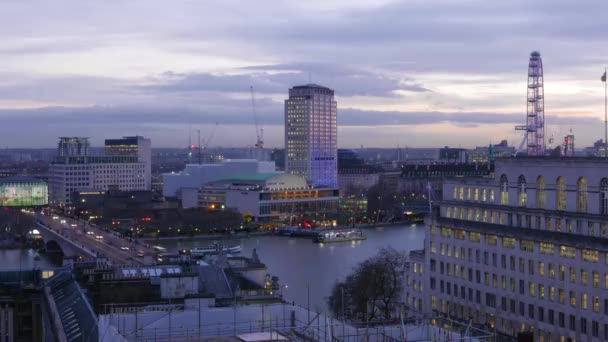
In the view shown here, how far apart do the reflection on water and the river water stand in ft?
17.5

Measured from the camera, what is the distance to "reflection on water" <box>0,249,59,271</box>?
32.7m

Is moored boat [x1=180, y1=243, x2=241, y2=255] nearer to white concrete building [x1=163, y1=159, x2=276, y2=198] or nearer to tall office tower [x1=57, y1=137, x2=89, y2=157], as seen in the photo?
white concrete building [x1=163, y1=159, x2=276, y2=198]

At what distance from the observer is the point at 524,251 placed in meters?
16.0

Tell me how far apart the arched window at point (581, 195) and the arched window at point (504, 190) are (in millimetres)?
1855

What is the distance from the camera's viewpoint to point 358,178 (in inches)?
3238

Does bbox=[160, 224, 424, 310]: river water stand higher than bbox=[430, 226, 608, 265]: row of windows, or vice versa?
bbox=[430, 226, 608, 265]: row of windows

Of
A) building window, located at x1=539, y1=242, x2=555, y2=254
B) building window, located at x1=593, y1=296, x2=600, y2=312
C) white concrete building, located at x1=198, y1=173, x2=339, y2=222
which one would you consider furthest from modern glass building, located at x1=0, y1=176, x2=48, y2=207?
building window, located at x1=593, y1=296, x2=600, y2=312

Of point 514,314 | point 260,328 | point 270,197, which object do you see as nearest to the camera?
point 260,328

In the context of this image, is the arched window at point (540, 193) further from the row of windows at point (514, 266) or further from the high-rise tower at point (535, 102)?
the high-rise tower at point (535, 102)

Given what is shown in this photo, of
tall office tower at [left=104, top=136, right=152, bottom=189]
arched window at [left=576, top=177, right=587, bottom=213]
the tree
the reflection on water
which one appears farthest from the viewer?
tall office tower at [left=104, top=136, right=152, bottom=189]

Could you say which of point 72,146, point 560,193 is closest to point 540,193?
point 560,193

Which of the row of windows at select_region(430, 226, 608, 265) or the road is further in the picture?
the road

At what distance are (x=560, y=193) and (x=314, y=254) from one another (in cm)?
1904

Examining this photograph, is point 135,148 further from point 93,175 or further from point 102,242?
point 102,242
